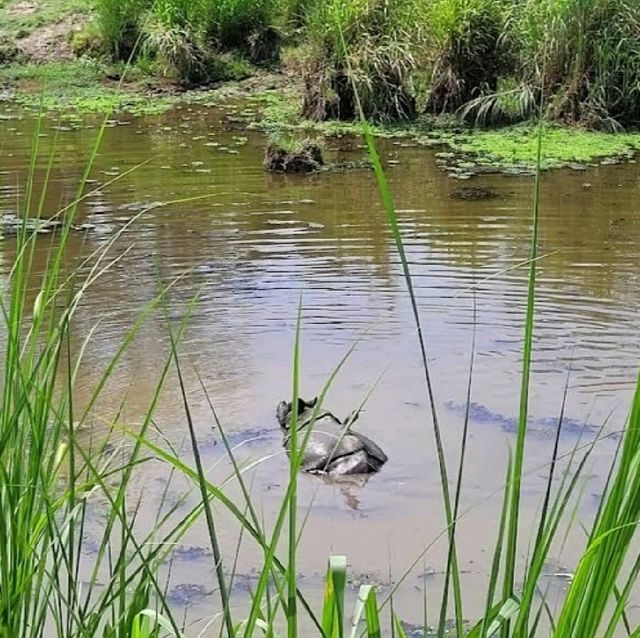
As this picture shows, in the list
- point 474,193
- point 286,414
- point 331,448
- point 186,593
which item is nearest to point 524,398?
point 186,593

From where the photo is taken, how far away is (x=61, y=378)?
520 centimetres

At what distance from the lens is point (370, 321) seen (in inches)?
235

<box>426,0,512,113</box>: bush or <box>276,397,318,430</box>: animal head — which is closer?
<box>276,397,318,430</box>: animal head

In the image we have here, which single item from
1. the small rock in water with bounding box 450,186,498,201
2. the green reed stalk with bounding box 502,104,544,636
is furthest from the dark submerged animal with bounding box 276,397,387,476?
the small rock in water with bounding box 450,186,498,201

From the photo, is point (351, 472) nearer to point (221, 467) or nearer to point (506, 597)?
point (221, 467)

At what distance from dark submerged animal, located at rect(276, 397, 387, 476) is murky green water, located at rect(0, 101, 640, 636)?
0.09 metres

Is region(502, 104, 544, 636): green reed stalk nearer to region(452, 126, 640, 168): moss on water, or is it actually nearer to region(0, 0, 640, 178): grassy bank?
region(0, 0, 640, 178): grassy bank

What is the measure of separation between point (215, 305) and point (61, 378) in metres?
1.30

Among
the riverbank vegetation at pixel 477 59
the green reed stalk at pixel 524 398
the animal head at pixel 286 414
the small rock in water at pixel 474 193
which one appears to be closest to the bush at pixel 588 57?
the riverbank vegetation at pixel 477 59

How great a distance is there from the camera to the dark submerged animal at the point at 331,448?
4219 mm

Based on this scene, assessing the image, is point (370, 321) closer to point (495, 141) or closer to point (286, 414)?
point (286, 414)

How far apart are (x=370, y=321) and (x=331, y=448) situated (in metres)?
1.91

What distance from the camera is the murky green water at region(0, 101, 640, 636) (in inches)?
155

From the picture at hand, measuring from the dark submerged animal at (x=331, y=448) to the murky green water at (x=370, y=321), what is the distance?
0.09 metres
